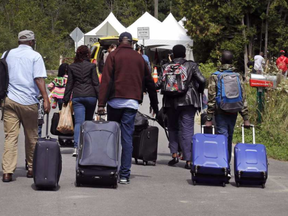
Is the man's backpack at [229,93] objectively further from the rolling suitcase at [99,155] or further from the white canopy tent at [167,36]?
the white canopy tent at [167,36]

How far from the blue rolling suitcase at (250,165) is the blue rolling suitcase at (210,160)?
15 centimetres

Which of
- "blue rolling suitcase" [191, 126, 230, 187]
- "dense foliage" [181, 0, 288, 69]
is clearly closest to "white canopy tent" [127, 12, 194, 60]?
"dense foliage" [181, 0, 288, 69]

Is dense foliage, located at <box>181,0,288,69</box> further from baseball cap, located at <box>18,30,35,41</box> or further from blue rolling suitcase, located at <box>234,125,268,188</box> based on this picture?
baseball cap, located at <box>18,30,35,41</box>

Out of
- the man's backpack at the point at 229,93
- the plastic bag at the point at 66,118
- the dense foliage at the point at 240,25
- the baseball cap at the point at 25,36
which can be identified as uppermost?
the dense foliage at the point at 240,25

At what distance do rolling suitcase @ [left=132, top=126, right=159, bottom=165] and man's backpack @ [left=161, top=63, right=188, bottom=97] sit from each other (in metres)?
0.63

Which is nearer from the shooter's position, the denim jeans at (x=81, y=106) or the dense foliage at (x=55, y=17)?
the denim jeans at (x=81, y=106)

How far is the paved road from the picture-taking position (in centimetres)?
741

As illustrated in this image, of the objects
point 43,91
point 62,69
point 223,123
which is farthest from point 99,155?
point 62,69

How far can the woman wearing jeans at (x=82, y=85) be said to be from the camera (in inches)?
438

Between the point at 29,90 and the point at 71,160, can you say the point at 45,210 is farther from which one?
the point at 71,160

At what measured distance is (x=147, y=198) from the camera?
A: 26.9 ft

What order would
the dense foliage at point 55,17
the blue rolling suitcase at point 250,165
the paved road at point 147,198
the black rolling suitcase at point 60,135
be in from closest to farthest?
the paved road at point 147,198
the blue rolling suitcase at point 250,165
the black rolling suitcase at point 60,135
the dense foliage at point 55,17

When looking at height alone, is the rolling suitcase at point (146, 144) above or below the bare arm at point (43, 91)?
below

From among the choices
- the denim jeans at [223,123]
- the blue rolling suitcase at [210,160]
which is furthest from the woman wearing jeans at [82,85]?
the blue rolling suitcase at [210,160]
